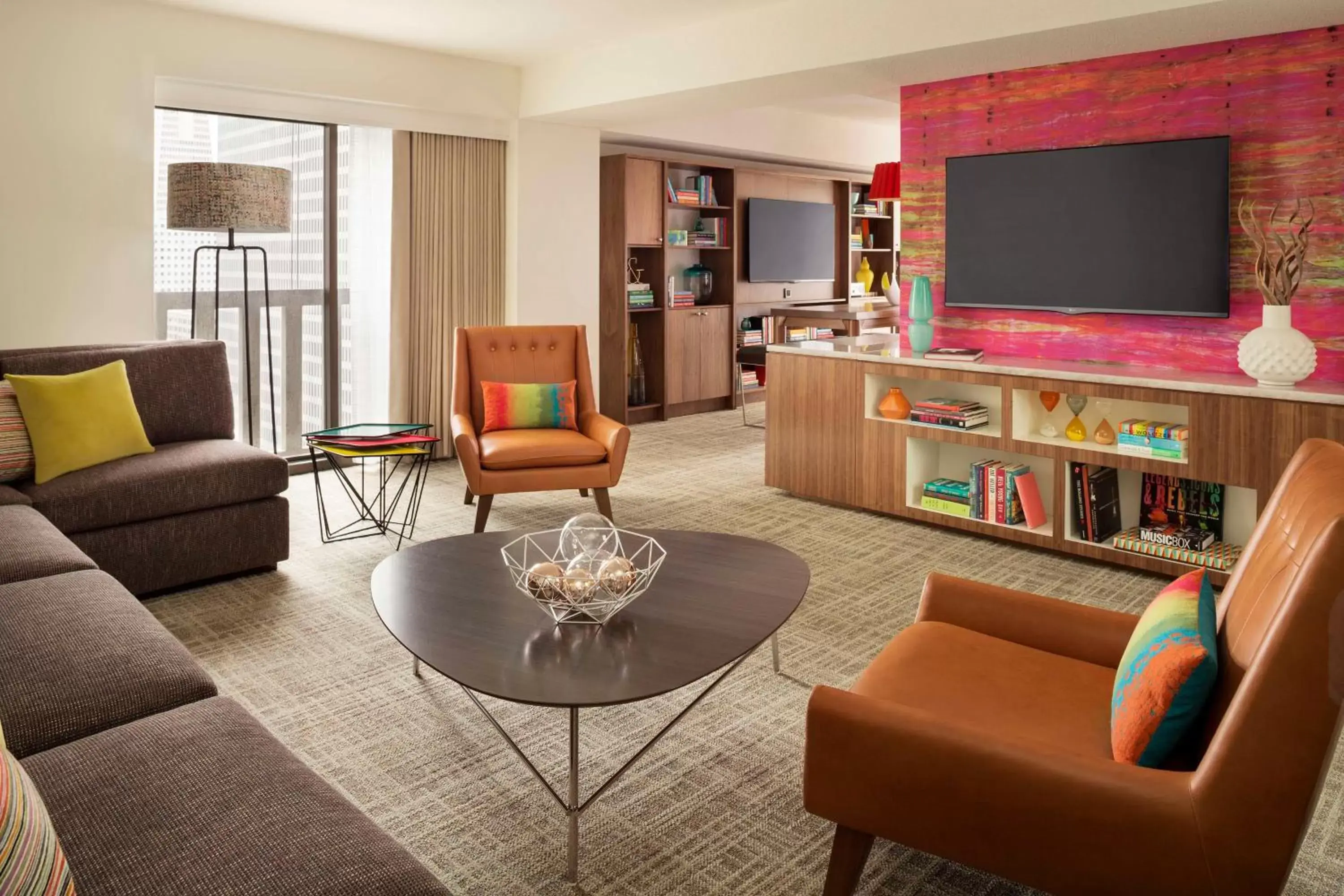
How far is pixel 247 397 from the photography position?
232 inches

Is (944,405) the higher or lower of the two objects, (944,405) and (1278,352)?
the lower

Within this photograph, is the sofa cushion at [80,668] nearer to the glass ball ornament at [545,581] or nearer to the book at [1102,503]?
the glass ball ornament at [545,581]

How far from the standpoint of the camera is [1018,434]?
454 centimetres

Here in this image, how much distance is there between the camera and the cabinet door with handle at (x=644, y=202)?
7.60 m

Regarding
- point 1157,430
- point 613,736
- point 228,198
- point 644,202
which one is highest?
point 644,202

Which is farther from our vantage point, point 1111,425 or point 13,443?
point 1111,425

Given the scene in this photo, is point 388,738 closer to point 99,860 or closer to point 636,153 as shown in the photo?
point 99,860

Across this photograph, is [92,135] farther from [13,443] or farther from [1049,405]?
[1049,405]

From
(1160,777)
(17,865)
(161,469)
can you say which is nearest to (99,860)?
(17,865)

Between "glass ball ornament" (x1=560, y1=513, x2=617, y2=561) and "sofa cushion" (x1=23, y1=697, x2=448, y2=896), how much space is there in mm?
919

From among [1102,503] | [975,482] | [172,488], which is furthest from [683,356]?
[172,488]

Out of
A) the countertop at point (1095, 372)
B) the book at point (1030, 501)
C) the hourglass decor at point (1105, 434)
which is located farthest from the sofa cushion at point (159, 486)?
the hourglass decor at point (1105, 434)

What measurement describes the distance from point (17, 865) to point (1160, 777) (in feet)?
4.92

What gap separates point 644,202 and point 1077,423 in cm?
425
